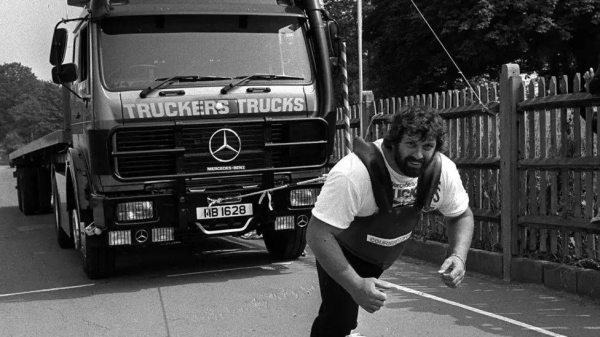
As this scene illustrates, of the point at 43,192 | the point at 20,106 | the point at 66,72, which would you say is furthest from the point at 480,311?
the point at 20,106

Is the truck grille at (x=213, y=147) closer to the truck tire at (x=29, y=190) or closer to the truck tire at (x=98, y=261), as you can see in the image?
the truck tire at (x=98, y=261)

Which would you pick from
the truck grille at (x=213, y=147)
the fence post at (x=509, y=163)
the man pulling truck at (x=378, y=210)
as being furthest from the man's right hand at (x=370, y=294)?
the truck grille at (x=213, y=147)

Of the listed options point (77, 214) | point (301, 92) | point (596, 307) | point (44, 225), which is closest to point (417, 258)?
point (301, 92)

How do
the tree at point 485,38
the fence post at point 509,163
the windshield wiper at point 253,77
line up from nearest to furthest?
the fence post at point 509,163 < the windshield wiper at point 253,77 < the tree at point 485,38

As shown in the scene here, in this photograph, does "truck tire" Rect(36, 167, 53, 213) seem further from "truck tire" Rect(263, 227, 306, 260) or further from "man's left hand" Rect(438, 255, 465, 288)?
"man's left hand" Rect(438, 255, 465, 288)

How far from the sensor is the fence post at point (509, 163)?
7703mm

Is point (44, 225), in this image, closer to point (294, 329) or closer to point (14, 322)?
point (14, 322)

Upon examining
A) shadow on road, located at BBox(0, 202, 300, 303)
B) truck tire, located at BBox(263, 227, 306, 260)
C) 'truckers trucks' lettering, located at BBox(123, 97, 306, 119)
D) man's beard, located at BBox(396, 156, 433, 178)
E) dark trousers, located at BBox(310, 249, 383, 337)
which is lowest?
shadow on road, located at BBox(0, 202, 300, 303)

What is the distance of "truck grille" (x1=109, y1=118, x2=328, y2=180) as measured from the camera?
7.81 metres

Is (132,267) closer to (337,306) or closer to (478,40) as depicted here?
(337,306)

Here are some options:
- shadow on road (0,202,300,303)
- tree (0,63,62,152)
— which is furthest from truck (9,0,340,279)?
tree (0,63,62,152)

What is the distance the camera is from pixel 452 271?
3.49m

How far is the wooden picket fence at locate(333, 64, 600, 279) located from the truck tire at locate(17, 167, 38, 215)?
10.3m

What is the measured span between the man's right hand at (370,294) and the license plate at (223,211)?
15.7 ft
